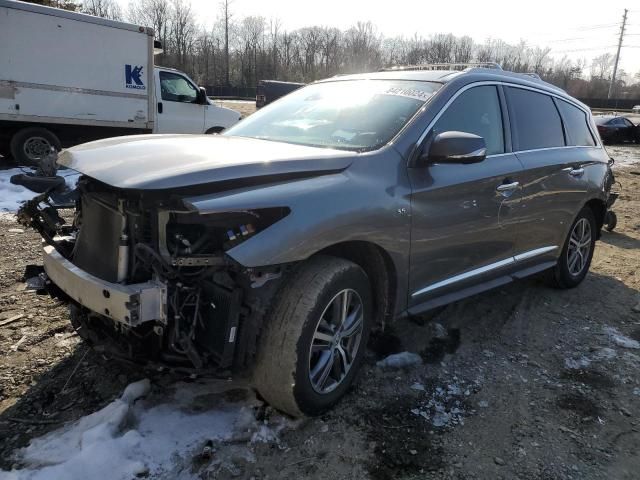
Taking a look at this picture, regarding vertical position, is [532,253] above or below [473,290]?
above

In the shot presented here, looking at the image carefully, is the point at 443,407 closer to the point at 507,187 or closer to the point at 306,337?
the point at 306,337

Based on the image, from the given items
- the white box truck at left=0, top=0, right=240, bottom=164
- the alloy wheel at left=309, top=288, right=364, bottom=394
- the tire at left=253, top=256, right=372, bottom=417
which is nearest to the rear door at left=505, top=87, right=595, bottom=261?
the alloy wheel at left=309, top=288, right=364, bottom=394

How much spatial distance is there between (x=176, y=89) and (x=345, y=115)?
910 cm

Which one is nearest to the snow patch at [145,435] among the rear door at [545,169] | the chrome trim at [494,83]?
the chrome trim at [494,83]

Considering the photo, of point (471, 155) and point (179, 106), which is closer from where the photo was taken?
point (471, 155)

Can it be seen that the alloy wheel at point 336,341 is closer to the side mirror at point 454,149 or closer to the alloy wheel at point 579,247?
the side mirror at point 454,149

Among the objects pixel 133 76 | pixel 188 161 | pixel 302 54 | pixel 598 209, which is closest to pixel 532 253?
pixel 598 209

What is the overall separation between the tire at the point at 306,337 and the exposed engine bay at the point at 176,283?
3.5 inches

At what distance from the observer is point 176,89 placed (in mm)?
11562

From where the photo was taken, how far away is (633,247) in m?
7.04

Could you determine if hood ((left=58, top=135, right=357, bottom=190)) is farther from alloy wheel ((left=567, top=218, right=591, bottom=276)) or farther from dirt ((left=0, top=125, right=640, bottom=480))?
alloy wheel ((left=567, top=218, right=591, bottom=276))

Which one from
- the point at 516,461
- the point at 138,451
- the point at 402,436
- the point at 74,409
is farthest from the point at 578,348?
the point at 74,409

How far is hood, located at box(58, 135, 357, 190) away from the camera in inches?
92.1

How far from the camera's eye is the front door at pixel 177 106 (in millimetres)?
11359
